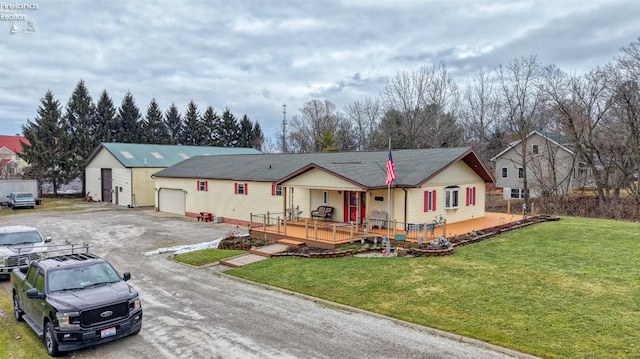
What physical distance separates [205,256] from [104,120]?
48.8 metres

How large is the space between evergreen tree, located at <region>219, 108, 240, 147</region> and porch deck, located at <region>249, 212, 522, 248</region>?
55.7 metres

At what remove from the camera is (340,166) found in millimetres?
20359

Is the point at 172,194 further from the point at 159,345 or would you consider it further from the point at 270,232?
the point at 159,345

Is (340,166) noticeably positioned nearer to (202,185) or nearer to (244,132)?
(202,185)

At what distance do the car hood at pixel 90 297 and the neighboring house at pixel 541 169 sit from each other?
36.0m

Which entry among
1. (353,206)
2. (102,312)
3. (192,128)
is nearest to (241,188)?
(353,206)

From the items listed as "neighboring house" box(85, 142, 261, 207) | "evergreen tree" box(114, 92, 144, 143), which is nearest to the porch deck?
"neighboring house" box(85, 142, 261, 207)

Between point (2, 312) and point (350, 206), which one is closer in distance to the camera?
point (2, 312)

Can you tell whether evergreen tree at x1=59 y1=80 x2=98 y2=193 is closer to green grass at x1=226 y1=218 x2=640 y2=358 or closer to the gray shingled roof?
the gray shingled roof

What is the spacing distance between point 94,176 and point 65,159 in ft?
23.7

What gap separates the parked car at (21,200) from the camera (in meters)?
36.5

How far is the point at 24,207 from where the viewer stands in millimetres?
37219

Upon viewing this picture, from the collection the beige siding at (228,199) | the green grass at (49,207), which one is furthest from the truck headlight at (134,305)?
the green grass at (49,207)

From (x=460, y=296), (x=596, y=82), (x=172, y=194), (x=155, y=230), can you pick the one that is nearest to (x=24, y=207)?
(x=172, y=194)
